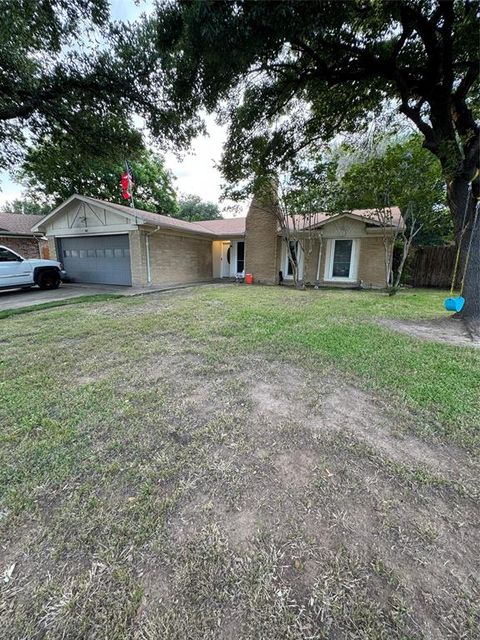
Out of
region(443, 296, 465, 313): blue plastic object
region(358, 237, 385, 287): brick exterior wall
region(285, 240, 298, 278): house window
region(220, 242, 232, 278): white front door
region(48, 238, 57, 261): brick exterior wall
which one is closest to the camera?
region(443, 296, 465, 313): blue plastic object

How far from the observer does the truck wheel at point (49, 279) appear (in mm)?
10281

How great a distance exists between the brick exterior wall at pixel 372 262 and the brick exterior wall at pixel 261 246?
3.91 metres

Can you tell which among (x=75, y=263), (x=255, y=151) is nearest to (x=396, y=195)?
(x=255, y=151)

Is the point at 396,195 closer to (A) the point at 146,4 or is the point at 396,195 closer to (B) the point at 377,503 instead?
(A) the point at 146,4

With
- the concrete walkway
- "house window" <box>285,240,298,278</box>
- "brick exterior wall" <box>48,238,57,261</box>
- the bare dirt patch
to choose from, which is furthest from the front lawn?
"brick exterior wall" <box>48,238,57,261</box>

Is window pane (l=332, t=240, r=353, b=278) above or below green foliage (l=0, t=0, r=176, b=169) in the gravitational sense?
below

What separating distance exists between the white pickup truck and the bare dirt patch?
11.3 m

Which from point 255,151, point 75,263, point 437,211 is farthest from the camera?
point 75,263

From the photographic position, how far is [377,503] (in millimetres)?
1719

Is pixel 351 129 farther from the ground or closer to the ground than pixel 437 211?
farther from the ground

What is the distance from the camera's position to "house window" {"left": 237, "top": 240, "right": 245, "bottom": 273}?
1516 centimetres

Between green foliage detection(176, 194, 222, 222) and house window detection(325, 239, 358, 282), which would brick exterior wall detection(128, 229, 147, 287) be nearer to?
house window detection(325, 239, 358, 282)

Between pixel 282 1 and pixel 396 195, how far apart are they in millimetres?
7558

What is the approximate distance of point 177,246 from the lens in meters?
12.7
